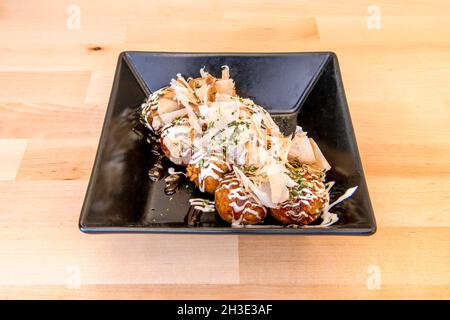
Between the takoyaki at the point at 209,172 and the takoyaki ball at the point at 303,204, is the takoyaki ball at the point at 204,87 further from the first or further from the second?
the takoyaki ball at the point at 303,204

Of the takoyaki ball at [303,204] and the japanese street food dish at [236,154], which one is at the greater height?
the japanese street food dish at [236,154]

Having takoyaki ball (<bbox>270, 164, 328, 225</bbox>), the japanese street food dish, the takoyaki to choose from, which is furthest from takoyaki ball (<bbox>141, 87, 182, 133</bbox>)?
takoyaki ball (<bbox>270, 164, 328, 225</bbox>)

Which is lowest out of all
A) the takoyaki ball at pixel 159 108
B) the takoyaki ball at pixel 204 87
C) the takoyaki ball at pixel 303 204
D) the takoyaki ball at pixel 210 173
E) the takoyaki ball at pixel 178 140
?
the takoyaki ball at pixel 303 204

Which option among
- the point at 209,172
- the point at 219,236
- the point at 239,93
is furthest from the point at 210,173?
the point at 239,93

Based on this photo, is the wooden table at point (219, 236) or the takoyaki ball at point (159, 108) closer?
the wooden table at point (219, 236)

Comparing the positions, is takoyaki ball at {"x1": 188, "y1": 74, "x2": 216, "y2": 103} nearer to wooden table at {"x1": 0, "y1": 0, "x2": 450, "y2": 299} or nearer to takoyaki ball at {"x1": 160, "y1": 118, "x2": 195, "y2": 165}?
takoyaki ball at {"x1": 160, "y1": 118, "x2": 195, "y2": 165}

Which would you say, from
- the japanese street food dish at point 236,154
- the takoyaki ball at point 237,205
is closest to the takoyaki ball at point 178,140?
the japanese street food dish at point 236,154

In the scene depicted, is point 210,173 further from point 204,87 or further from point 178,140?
point 204,87
